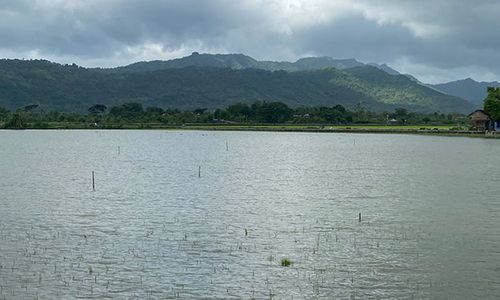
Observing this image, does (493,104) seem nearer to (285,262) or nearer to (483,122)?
(483,122)

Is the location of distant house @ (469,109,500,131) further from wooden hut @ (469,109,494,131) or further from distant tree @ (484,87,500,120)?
distant tree @ (484,87,500,120)

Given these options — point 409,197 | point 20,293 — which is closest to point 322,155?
point 409,197

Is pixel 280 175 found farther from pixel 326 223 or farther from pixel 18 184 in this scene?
pixel 326 223

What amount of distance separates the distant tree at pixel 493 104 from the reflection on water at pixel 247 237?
362 feet

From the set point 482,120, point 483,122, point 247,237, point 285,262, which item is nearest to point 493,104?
point 482,120

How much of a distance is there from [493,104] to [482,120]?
11.9 metres

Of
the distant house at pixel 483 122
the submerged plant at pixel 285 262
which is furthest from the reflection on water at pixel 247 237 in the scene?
the distant house at pixel 483 122

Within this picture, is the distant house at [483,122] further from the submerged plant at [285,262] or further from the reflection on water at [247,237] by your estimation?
the submerged plant at [285,262]

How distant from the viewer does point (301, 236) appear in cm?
3603

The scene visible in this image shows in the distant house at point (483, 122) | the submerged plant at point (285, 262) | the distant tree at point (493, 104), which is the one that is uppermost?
the distant tree at point (493, 104)

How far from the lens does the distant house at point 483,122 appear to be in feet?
596

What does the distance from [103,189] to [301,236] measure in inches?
1153

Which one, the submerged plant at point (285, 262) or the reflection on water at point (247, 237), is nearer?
the reflection on water at point (247, 237)

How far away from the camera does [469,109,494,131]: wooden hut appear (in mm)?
182125
